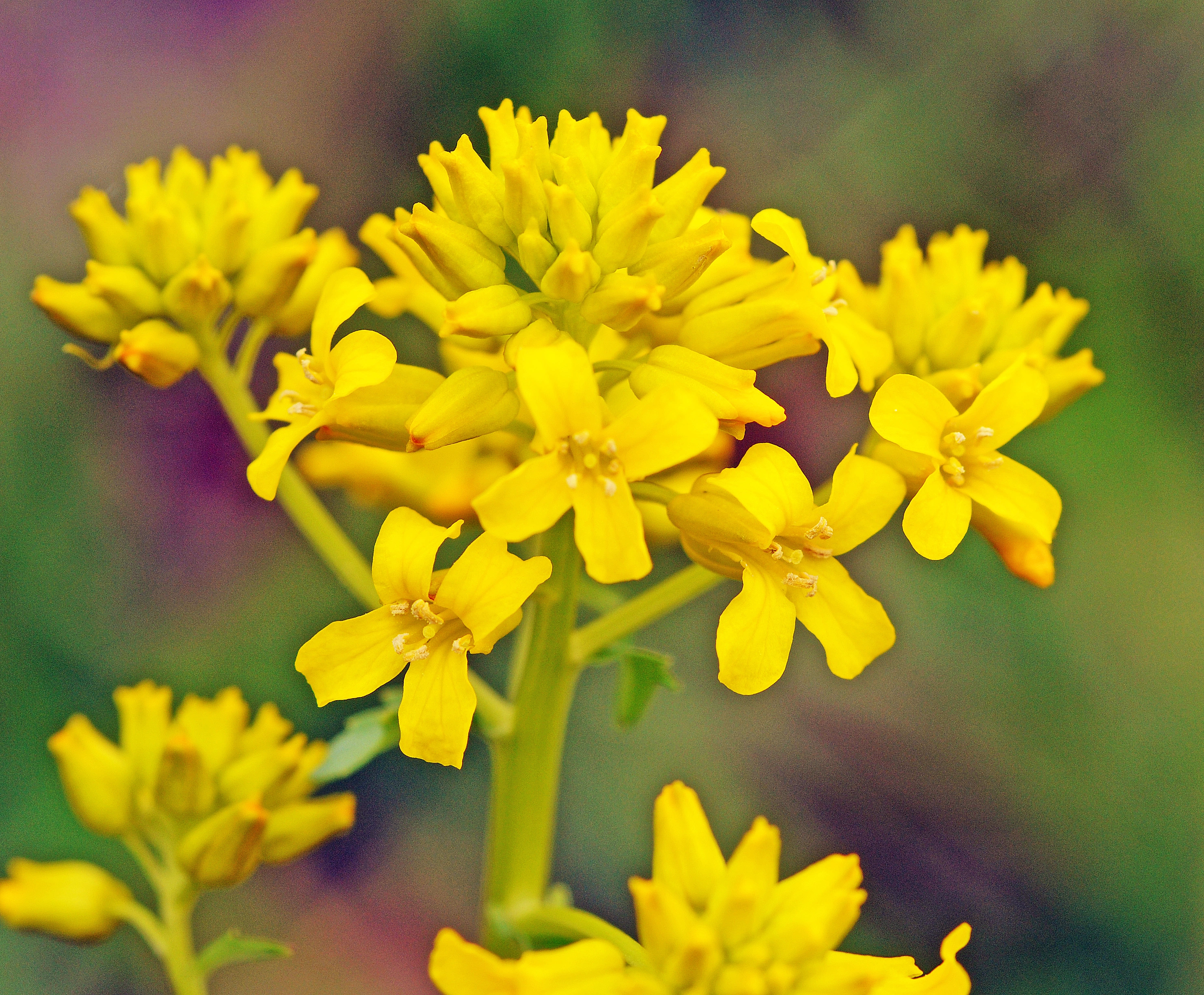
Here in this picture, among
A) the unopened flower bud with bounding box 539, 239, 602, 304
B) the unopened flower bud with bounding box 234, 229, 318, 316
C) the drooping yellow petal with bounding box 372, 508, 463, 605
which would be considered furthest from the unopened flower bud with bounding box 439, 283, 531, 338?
the unopened flower bud with bounding box 234, 229, 318, 316

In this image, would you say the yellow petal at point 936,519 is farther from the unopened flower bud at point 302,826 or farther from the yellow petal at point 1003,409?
the unopened flower bud at point 302,826

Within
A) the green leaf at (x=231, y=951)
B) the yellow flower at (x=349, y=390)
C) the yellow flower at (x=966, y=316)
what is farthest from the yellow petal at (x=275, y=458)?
the yellow flower at (x=966, y=316)

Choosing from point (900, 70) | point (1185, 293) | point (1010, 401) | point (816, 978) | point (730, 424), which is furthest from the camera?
point (900, 70)

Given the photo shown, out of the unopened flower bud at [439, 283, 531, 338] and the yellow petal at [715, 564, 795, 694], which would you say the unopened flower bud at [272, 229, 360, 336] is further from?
the yellow petal at [715, 564, 795, 694]

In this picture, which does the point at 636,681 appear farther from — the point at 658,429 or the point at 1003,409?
the point at 1003,409

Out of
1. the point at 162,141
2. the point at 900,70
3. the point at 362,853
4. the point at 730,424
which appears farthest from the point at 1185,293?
the point at 162,141

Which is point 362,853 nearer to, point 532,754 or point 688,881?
point 532,754
